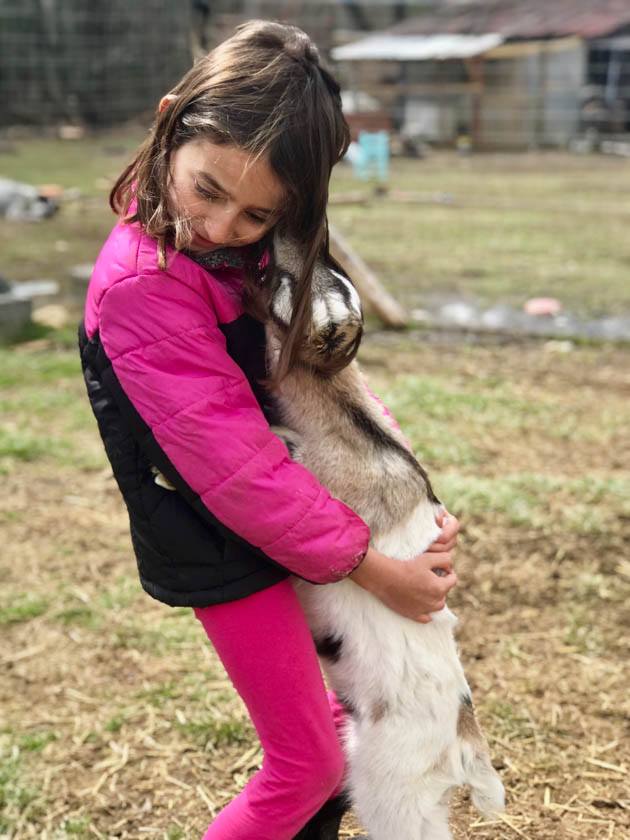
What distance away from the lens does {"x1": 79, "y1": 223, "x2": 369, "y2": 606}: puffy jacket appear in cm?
173

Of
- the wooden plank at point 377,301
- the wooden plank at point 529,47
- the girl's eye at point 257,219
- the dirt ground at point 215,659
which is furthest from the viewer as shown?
the wooden plank at point 529,47

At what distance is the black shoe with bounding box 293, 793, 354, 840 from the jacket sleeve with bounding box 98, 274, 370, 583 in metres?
0.62

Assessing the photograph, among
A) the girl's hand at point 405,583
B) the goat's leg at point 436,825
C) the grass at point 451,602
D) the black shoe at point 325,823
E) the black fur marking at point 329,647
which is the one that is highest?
the girl's hand at point 405,583

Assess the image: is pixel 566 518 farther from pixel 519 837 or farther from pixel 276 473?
pixel 276 473

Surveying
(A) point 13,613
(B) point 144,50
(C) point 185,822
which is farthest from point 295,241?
(B) point 144,50

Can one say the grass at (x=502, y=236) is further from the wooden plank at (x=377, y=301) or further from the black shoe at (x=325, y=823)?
the black shoe at (x=325, y=823)

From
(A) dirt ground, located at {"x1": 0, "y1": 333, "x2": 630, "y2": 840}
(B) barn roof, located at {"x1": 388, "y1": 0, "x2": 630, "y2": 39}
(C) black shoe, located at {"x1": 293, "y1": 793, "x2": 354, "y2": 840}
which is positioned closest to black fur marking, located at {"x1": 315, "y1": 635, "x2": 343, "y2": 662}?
(C) black shoe, located at {"x1": 293, "y1": 793, "x2": 354, "y2": 840}

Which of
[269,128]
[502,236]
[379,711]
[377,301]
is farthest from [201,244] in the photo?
[502,236]

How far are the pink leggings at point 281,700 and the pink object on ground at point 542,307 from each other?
18.8 feet

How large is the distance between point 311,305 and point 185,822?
1.38m

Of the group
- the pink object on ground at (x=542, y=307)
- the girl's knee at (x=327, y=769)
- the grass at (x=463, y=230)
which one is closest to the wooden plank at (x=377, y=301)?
the grass at (x=463, y=230)

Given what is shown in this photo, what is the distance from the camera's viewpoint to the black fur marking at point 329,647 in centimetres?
189

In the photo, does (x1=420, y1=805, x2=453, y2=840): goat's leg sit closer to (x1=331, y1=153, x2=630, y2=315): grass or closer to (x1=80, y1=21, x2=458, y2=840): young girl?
(x1=80, y1=21, x2=458, y2=840): young girl

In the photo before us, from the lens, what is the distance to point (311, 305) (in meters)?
1.79
